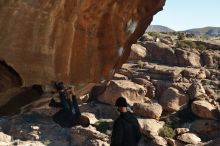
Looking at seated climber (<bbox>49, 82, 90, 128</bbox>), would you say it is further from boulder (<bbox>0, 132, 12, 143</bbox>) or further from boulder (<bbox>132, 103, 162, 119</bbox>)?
boulder (<bbox>132, 103, 162, 119</bbox>)

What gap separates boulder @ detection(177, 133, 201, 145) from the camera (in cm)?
3215

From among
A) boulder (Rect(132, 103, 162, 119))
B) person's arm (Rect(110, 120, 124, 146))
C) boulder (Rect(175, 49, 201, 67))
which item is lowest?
boulder (Rect(132, 103, 162, 119))

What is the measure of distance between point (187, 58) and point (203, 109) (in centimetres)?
974

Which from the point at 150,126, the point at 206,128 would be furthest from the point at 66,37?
the point at 206,128

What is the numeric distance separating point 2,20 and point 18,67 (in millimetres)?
927

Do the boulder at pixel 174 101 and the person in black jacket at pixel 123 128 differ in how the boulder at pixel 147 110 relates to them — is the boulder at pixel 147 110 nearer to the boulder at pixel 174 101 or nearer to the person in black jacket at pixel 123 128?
the boulder at pixel 174 101

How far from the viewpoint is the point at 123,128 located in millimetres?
7531

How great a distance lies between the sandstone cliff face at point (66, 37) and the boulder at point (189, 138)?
913 inches

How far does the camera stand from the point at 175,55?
4566 cm

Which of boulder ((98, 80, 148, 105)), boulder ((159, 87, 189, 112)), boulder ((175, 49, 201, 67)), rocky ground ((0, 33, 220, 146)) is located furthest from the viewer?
boulder ((175, 49, 201, 67))

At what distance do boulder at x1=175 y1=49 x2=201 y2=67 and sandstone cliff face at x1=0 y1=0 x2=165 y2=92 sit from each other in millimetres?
35669

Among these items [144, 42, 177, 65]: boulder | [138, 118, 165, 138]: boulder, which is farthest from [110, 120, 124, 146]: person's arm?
[144, 42, 177, 65]: boulder

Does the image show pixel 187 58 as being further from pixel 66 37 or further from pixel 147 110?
pixel 66 37

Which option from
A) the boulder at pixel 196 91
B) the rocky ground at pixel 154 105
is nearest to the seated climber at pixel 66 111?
the rocky ground at pixel 154 105
